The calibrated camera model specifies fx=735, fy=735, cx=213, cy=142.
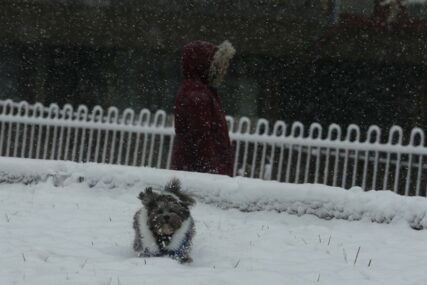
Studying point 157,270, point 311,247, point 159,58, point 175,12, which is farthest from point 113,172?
point 159,58

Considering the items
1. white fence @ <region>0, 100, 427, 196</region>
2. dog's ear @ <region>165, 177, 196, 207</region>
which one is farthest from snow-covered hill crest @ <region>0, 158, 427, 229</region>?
white fence @ <region>0, 100, 427, 196</region>

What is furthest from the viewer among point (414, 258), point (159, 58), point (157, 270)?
point (159, 58)

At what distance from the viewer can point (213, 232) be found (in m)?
6.09

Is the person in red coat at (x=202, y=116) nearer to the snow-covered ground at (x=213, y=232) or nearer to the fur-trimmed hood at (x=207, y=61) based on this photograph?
the fur-trimmed hood at (x=207, y=61)

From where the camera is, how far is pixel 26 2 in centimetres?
1523

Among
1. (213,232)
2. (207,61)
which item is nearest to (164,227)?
(213,232)

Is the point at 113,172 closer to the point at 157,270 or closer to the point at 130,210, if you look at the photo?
the point at 130,210

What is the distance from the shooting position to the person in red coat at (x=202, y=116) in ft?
22.2

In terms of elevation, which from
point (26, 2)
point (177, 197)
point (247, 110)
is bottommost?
point (177, 197)

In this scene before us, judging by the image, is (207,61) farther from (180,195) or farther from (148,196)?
(148,196)

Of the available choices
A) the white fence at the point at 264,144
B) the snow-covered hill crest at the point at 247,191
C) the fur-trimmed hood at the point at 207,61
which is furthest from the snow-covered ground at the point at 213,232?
the white fence at the point at 264,144

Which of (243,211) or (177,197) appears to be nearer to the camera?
(177,197)

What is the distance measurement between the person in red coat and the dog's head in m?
1.86

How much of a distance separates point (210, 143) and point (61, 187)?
1.70 m
